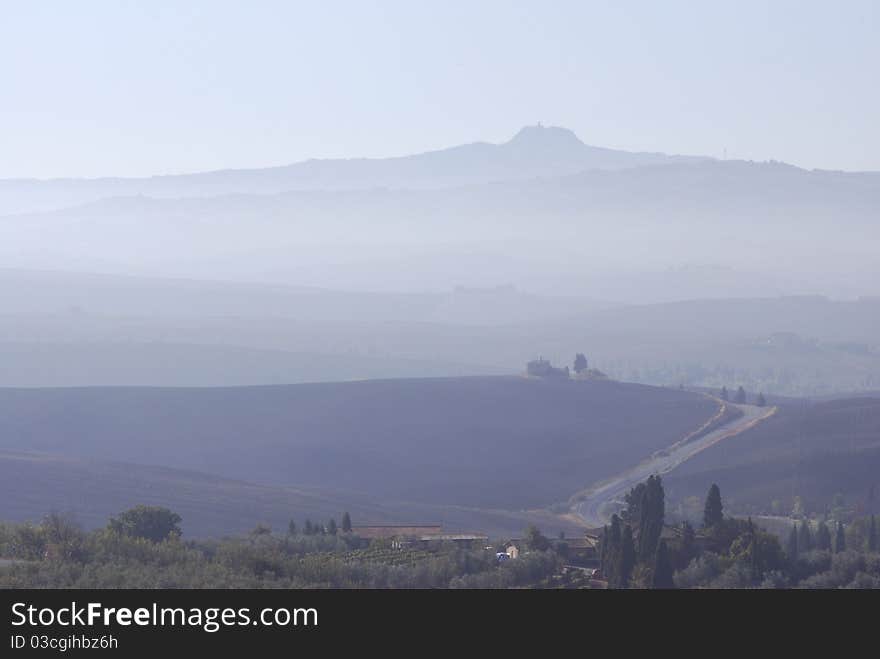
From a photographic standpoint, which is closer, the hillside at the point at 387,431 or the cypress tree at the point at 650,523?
the cypress tree at the point at 650,523

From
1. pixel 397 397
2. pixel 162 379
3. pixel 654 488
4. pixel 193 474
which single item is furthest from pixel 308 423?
pixel 654 488

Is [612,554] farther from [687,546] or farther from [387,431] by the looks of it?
[387,431]

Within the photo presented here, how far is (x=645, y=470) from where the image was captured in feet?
294

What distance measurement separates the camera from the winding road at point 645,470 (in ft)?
248

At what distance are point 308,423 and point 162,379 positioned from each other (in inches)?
1962

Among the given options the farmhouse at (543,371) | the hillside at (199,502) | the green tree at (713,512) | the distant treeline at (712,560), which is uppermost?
the farmhouse at (543,371)

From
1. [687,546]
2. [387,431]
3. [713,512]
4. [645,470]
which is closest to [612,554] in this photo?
[687,546]

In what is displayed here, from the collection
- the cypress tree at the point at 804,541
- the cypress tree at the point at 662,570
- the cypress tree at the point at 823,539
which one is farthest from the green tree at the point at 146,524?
the cypress tree at the point at 823,539

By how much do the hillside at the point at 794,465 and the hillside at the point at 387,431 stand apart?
6.73 metres

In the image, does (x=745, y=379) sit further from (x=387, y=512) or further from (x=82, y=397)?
(x=387, y=512)

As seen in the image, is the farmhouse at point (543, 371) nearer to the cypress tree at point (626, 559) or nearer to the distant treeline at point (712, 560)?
the distant treeline at point (712, 560)
